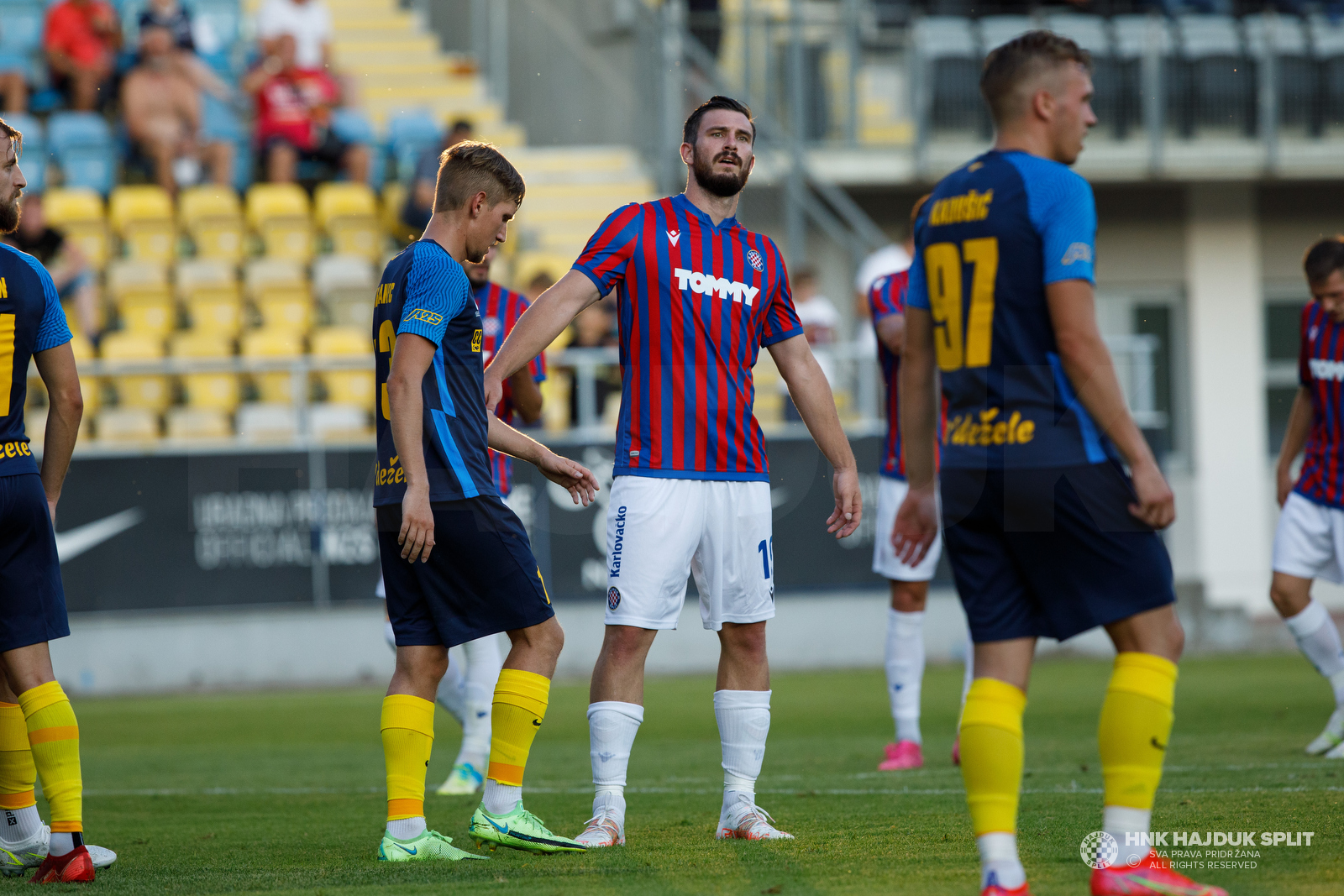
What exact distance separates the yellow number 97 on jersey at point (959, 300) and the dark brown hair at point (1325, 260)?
4.06 m

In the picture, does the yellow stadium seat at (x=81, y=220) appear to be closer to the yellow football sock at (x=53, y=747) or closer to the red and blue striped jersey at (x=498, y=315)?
the red and blue striped jersey at (x=498, y=315)

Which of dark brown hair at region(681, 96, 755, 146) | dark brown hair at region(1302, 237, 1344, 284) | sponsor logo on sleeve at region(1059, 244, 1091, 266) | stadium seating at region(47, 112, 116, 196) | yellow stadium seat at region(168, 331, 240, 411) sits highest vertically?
stadium seating at region(47, 112, 116, 196)

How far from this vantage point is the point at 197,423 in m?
13.5

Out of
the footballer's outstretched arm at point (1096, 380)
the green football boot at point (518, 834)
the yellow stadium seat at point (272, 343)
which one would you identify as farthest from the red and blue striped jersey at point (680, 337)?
the yellow stadium seat at point (272, 343)

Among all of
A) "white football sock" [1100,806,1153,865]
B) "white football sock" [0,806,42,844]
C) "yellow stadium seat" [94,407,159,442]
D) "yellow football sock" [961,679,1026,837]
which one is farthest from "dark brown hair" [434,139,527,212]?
"yellow stadium seat" [94,407,159,442]

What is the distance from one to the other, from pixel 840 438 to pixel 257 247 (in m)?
12.3

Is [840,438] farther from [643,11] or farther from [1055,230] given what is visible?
[643,11]

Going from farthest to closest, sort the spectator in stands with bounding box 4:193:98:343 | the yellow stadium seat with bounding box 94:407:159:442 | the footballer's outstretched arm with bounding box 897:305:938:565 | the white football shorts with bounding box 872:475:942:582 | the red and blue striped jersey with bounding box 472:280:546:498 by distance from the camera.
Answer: the spectator in stands with bounding box 4:193:98:343 → the yellow stadium seat with bounding box 94:407:159:442 → the white football shorts with bounding box 872:475:942:582 → the red and blue striped jersey with bounding box 472:280:546:498 → the footballer's outstretched arm with bounding box 897:305:938:565

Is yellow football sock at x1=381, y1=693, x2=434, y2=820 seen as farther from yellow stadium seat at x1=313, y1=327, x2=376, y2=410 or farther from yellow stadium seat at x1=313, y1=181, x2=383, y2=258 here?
yellow stadium seat at x1=313, y1=181, x2=383, y2=258

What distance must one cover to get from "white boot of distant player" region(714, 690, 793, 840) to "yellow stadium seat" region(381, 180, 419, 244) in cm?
1174

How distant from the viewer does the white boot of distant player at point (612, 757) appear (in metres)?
5.02

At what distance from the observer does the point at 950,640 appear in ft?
46.3

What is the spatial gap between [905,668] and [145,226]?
440 inches

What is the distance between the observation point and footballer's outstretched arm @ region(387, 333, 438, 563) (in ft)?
15.2
